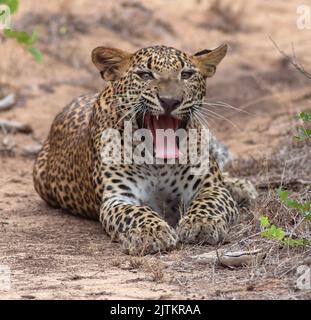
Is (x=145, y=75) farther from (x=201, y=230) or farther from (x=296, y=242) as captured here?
(x=296, y=242)

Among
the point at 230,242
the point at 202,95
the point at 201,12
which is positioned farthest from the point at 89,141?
the point at 201,12

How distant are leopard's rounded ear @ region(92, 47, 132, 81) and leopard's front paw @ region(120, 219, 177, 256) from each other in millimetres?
1515

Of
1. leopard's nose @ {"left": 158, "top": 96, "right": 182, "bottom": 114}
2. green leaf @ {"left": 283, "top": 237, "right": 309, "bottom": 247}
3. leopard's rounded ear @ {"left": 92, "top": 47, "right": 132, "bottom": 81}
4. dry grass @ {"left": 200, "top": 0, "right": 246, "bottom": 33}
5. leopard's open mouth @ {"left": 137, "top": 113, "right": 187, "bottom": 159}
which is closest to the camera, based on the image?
green leaf @ {"left": 283, "top": 237, "right": 309, "bottom": 247}

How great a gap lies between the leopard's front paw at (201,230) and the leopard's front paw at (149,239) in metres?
0.13

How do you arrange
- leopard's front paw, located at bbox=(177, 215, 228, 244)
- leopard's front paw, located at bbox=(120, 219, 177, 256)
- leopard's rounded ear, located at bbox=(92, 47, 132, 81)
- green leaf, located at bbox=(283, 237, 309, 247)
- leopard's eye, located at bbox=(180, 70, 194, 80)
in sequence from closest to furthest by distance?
green leaf, located at bbox=(283, 237, 309, 247) < leopard's front paw, located at bbox=(120, 219, 177, 256) < leopard's front paw, located at bbox=(177, 215, 228, 244) < leopard's eye, located at bbox=(180, 70, 194, 80) < leopard's rounded ear, located at bbox=(92, 47, 132, 81)

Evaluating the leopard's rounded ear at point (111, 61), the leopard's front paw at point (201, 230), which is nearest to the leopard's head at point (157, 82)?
the leopard's rounded ear at point (111, 61)

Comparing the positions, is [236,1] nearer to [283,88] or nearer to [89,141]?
[283,88]

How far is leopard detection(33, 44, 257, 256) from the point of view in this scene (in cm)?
853

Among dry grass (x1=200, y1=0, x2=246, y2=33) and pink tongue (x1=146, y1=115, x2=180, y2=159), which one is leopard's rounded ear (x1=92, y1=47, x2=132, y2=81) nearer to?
pink tongue (x1=146, y1=115, x2=180, y2=159)

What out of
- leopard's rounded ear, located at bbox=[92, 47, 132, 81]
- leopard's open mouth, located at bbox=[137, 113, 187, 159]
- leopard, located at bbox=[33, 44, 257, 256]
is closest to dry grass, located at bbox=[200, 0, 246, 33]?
leopard, located at bbox=[33, 44, 257, 256]

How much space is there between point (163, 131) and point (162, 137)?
60 millimetres

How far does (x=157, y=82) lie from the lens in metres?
8.83

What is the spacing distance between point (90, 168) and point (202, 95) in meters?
1.22

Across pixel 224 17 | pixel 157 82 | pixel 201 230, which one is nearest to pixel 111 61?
pixel 157 82
